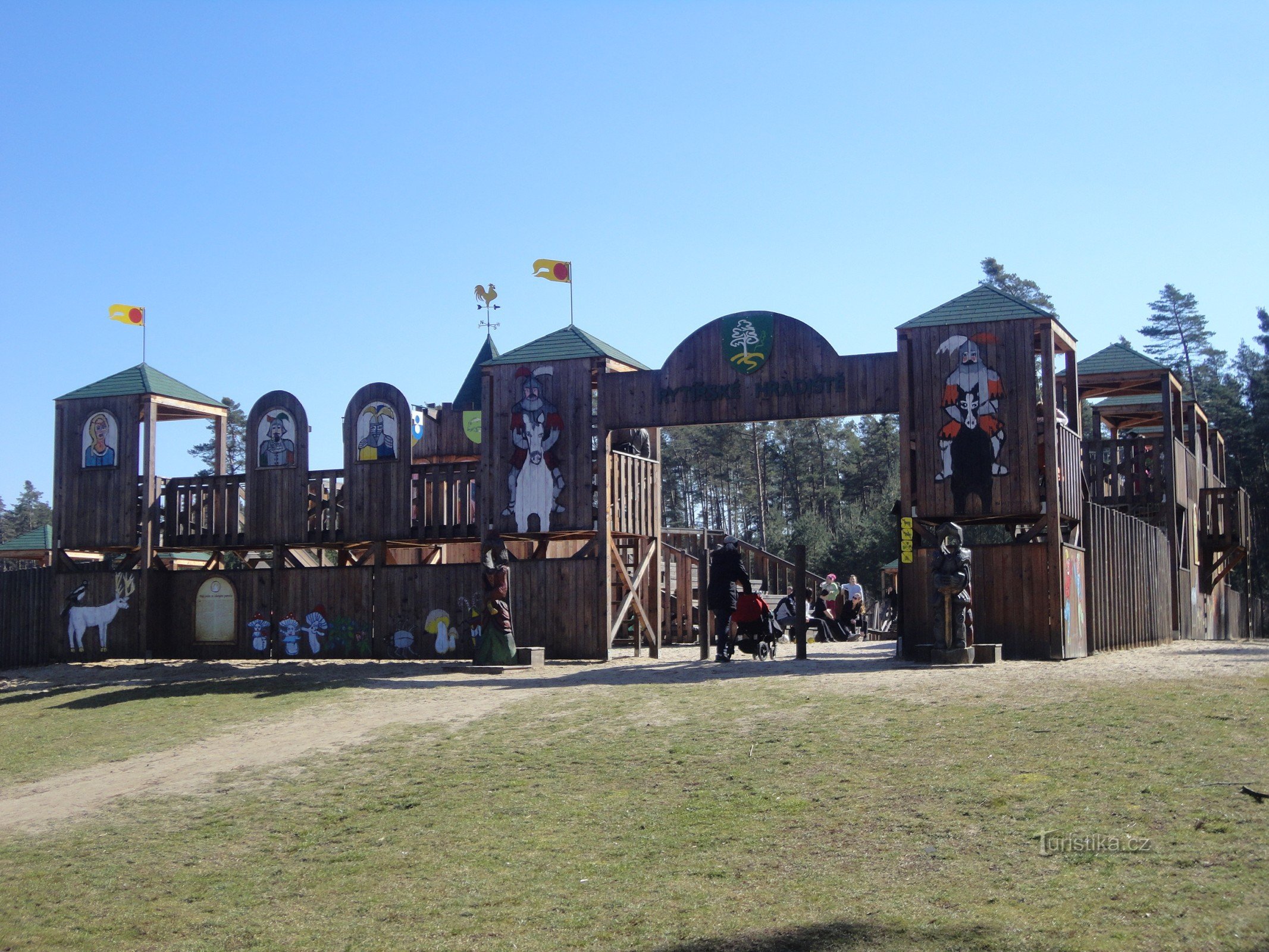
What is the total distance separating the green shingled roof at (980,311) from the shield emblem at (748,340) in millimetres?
2397

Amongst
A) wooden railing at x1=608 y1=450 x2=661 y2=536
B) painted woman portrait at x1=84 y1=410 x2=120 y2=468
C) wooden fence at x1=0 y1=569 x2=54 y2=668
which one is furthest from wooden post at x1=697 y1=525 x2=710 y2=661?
wooden fence at x1=0 y1=569 x2=54 y2=668

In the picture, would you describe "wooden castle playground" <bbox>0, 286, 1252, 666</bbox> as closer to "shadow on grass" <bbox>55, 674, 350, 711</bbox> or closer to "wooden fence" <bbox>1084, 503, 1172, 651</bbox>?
"wooden fence" <bbox>1084, 503, 1172, 651</bbox>

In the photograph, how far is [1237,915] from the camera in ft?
22.5

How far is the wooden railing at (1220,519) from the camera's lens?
32.9 m

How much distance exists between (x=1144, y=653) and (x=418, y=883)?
618 inches

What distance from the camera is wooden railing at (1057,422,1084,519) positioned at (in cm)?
2030

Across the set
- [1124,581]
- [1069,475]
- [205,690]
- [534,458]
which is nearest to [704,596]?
[534,458]

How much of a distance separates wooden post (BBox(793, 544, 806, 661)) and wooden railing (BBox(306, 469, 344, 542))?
32.3ft

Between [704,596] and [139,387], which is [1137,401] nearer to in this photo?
[704,596]

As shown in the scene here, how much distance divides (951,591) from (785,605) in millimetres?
9255

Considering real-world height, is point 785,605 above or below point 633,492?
below

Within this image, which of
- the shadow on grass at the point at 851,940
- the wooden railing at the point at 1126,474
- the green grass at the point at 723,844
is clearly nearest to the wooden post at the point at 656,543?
the wooden railing at the point at 1126,474

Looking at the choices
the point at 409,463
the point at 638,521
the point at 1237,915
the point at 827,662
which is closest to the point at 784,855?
the point at 1237,915

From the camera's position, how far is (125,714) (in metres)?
17.9
